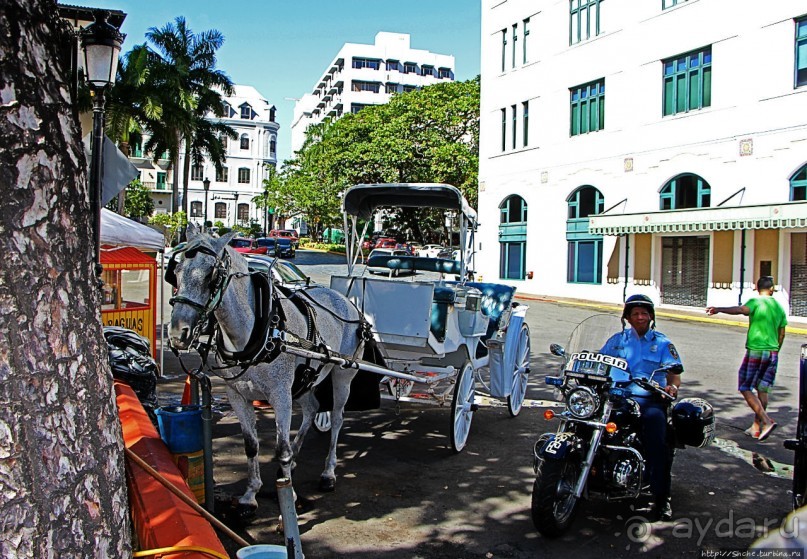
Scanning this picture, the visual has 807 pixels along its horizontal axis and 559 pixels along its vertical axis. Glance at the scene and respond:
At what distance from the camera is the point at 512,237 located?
31359 mm

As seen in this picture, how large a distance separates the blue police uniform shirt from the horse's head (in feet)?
9.70

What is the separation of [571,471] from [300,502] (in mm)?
2053

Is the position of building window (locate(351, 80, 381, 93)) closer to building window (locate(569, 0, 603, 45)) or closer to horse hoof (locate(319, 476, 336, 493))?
building window (locate(569, 0, 603, 45))

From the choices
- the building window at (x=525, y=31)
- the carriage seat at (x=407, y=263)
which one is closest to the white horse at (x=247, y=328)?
the carriage seat at (x=407, y=263)

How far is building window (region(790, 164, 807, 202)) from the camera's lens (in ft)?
66.4

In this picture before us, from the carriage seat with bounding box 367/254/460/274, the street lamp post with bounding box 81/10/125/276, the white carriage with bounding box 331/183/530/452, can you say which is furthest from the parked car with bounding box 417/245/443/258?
the street lamp post with bounding box 81/10/125/276

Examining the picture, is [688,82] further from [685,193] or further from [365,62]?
[365,62]

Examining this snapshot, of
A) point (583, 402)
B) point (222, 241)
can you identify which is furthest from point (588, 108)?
point (222, 241)

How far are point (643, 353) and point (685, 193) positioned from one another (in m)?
20.7

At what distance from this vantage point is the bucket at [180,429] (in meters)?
4.54

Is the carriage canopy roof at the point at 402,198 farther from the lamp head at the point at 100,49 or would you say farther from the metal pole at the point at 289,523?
the metal pole at the point at 289,523

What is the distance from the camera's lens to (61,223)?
211 centimetres

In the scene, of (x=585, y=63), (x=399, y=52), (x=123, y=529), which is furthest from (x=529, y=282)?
(x=399, y=52)

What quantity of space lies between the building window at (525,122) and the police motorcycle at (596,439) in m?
26.5
